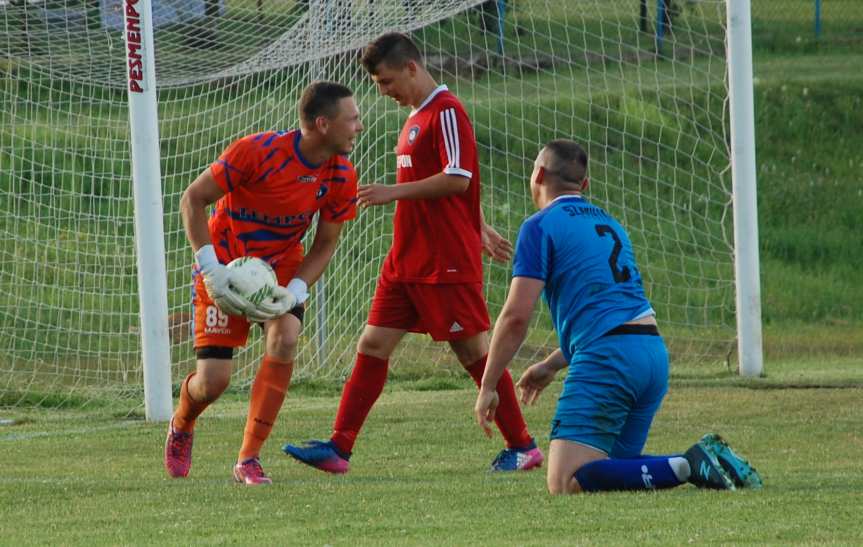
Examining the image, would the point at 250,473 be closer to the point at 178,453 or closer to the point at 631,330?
the point at 178,453

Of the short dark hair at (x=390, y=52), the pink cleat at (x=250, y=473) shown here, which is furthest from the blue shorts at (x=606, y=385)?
the short dark hair at (x=390, y=52)

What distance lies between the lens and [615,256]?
250 inches

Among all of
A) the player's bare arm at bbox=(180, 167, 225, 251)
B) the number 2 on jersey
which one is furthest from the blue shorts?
the player's bare arm at bbox=(180, 167, 225, 251)

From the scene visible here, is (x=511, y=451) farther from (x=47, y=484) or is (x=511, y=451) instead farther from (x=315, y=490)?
(x=47, y=484)

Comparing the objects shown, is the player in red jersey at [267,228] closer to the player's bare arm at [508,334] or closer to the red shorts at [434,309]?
the red shorts at [434,309]

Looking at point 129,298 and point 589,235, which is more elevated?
point 589,235

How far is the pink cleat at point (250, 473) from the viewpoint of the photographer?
7.04 meters

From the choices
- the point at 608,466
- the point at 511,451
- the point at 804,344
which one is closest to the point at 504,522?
the point at 608,466

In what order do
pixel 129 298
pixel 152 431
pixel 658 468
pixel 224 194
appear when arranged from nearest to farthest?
pixel 658 468 < pixel 224 194 < pixel 152 431 < pixel 129 298

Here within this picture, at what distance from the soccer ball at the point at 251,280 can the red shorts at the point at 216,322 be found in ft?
1.27

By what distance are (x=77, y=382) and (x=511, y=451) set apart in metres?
5.84

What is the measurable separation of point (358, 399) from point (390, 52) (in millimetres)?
1747

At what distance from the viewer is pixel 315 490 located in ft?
Result: 21.9

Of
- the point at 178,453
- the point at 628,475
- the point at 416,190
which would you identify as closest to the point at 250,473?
the point at 178,453
